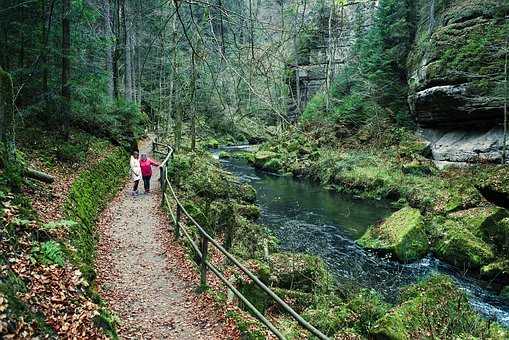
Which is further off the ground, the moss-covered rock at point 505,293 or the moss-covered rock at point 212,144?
the moss-covered rock at point 212,144

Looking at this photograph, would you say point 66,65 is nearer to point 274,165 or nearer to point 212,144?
point 274,165

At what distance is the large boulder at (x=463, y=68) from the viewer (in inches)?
892

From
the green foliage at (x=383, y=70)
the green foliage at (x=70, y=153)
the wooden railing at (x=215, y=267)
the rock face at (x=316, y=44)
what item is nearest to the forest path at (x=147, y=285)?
the wooden railing at (x=215, y=267)

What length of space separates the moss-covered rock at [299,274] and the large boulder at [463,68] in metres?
17.3

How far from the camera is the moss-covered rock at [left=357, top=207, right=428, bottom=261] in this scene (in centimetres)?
1401

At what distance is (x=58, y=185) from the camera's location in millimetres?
10672

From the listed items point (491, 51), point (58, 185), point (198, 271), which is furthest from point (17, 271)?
point (491, 51)

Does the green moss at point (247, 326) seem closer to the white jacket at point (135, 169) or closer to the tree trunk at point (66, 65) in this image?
the white jacket at point (135, 169)

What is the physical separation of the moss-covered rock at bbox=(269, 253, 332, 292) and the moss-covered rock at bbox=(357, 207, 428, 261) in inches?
158

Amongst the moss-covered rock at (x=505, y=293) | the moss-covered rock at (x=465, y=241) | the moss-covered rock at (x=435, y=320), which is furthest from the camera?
the moss-covered rock at (x=465, y=241)

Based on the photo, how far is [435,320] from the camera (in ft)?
26.7

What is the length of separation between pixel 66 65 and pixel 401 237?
13508 mm

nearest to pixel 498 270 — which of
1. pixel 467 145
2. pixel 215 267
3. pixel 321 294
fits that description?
pixel 321 294

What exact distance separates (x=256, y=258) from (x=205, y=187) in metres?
6.87
